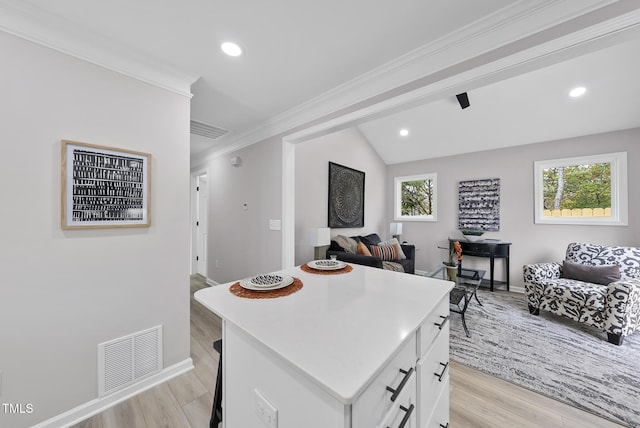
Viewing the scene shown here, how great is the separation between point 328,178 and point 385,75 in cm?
209

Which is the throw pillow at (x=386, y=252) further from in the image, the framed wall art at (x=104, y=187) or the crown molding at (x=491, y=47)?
the framed wall art at (x=104, y=187)

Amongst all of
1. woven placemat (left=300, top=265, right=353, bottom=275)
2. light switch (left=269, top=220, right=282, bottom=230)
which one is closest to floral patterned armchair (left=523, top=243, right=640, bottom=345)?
woven placemat (left=300, top=265, right=353, bottom=275)

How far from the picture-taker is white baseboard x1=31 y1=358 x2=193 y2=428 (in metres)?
1.43

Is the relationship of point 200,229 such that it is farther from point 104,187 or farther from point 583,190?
point 583,190

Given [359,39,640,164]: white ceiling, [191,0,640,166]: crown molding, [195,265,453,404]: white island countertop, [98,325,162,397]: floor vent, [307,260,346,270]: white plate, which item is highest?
[359,39,640,164]: white ceiling

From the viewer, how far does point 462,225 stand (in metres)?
4.45

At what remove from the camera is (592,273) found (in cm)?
272

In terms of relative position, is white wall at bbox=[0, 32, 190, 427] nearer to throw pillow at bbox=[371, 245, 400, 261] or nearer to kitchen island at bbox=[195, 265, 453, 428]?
kitchen island at bbox=[195, 265, 453, 428]

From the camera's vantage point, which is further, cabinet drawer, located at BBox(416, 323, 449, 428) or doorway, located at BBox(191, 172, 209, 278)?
doorway, located at BBox(191, 172, 209, 278)

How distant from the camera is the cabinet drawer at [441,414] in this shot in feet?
3.48

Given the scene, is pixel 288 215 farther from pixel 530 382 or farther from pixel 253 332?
pixel 530 382

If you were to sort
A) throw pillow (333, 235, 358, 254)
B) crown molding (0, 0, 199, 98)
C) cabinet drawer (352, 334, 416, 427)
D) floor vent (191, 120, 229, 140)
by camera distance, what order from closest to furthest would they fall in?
1. cabinet drawer (352, 334, 416, 427)
2. crown molding (0, 0, 199, 98)
3. floor vent (191, 120, 229, 140)
4. throw pillow (333, 235, 358, 254)

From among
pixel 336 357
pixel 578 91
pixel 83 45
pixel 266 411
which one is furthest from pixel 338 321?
pixel 578 91

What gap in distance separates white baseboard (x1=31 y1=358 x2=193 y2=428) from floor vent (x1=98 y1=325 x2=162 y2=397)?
0.04m
